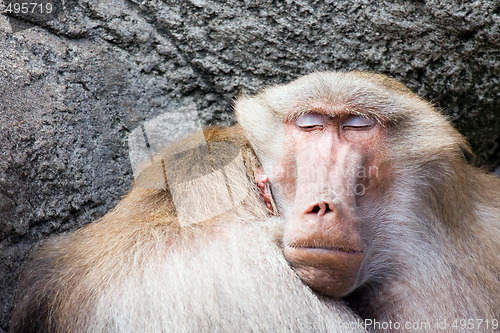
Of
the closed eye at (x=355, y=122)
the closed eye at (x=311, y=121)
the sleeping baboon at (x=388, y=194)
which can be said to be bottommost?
the sleeping baboon at (x=388, y=194)

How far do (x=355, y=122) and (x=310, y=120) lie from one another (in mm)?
195

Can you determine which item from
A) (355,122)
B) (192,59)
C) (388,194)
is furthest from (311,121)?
(192,59)

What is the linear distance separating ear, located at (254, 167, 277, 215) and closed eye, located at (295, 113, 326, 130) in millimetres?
280

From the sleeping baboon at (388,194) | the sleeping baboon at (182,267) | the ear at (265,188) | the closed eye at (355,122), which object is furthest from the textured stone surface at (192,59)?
the closed eye at (355,122)

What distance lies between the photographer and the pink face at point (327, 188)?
91.8 inches

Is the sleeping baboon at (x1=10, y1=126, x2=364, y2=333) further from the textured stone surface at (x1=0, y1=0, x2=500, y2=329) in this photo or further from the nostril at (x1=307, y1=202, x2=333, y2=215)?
the textured stone surface at (x1=0, y1=0, x2=500, y2=329)

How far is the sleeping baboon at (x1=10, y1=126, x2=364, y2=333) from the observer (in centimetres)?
231

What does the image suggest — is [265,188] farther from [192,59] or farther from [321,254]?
[192,59]

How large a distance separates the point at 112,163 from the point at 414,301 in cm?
166

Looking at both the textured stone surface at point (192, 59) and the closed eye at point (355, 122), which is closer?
the closed eye at point (355, 122)

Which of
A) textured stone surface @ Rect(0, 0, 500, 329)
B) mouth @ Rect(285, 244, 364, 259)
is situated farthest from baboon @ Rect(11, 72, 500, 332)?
textured stone surface @ Rect(0, 0, 500, 329)

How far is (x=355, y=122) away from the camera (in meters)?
2.64

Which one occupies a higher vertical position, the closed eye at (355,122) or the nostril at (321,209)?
the closed eye at (355,122)

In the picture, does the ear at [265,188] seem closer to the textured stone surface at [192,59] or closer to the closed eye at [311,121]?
the closed eye at [311,121]
